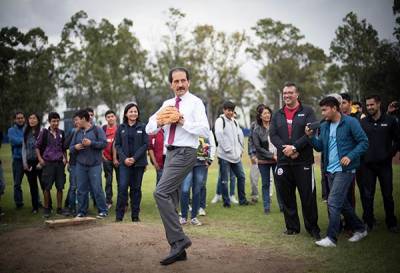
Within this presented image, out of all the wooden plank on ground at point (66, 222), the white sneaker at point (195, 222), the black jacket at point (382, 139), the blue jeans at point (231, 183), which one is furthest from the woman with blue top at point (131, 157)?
the black jacket at point (382, 139)

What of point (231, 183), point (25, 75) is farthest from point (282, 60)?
point (231, 183)

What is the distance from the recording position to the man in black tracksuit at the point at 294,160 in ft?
25.0

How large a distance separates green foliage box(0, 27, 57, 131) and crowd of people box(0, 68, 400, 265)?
108 ft

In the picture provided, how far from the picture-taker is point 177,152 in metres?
6.12

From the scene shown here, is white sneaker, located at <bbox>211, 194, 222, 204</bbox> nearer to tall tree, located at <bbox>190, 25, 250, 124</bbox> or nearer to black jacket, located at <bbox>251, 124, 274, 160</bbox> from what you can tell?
black jacket, located at <bbox>251, 124, 274, 160</bbox>

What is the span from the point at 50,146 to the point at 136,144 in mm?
2658

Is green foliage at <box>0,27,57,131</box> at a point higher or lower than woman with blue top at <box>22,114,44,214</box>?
higher

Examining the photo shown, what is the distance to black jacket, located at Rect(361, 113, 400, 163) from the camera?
25.8 ft

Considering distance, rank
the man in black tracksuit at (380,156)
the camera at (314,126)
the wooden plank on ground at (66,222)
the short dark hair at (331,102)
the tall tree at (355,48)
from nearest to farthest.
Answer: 1. the short dark hair at (331,102)
2. the camera at (314,126)
3. the man in black tracksuit at (380,156)
4. the wooden plank on ground at (66,222)
5. the tall tree at (355,48)

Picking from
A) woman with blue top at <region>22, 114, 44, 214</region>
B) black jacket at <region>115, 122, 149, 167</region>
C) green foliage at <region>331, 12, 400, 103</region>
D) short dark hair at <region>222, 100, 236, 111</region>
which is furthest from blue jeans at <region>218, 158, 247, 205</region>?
green foliage at <region>331, 12, 400, 103</region>

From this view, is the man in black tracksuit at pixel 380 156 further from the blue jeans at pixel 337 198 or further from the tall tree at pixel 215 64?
the tall tree at pixel 215 64

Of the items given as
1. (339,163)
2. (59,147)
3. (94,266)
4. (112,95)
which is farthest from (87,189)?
(112,95)

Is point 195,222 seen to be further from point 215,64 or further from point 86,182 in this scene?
point 215,64

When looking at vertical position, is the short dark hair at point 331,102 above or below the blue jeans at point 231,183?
above
